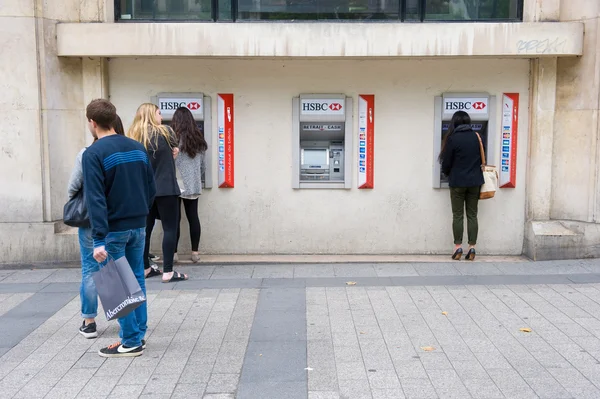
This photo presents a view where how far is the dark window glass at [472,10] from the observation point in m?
8.38

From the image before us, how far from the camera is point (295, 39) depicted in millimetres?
7945

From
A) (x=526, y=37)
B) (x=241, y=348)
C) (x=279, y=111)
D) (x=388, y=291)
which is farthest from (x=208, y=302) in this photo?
(x=526, y=37)

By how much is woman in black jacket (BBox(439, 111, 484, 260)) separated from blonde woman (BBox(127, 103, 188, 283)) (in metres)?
3.26

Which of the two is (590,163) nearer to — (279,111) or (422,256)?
(422,256)

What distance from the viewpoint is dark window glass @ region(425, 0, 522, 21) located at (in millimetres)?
8375

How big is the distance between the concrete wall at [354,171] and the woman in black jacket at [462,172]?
337 mm

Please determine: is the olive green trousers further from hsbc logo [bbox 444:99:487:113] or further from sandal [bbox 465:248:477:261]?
hsbc logo [bbox 444:99:487:113]

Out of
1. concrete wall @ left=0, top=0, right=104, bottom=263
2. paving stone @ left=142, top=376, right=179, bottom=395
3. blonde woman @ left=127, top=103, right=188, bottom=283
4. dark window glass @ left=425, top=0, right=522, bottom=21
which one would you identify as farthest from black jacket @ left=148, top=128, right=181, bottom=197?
dark window glass @ left=425, top=0, right=522, bottom=21

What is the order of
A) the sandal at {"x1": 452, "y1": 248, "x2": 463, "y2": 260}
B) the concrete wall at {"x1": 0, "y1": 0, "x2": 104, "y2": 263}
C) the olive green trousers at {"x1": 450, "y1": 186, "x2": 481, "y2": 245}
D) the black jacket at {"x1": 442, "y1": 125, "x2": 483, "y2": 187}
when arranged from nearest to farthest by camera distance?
the concrete wall at {"x1": 0, "y1": 0, "x2": 104, "y2": 263}, the black jacket at {"x1": 442, "y1": 125, "x2": 483, "y2": 187}, the olive green trousers at {"x1": 450, "y1": 186, "x2": 481, "y2": 245}, the sandal at {"x1": 452, "y1": 248, "x2": 463, "y2": 260}

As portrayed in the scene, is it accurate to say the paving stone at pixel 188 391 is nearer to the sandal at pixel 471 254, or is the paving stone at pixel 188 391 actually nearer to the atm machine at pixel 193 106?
the atm machine at pixel 193 106

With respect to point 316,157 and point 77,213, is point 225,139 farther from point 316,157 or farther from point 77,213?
point 77,213

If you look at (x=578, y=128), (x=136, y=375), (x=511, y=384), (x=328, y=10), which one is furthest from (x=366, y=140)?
(x=136, y=375)

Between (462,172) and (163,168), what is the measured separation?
11.5 feet

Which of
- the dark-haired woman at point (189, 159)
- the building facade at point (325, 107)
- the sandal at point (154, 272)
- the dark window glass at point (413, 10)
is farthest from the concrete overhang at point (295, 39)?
the sandal at point (154, 272)
